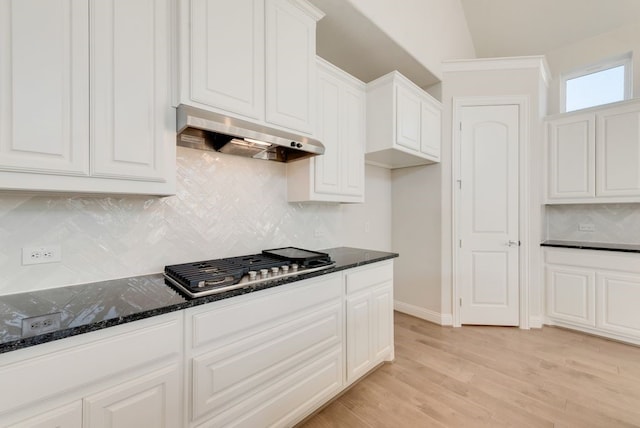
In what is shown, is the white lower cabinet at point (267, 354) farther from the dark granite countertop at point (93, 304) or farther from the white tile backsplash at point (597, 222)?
the white tile backsplash at point (597, 222)

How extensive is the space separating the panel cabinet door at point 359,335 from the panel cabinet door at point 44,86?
175cm

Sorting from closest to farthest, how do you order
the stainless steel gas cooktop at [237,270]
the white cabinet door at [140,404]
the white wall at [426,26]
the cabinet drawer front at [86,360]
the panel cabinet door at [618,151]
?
the cabinet drawer front at [86,360], the white cabinet door at [140,404], the stainless steel gas cooktop at [237,270], the white wall at [426,26], the panel cabinet door at [618,151]

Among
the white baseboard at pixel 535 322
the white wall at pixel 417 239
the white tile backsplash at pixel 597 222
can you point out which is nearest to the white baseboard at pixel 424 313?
the white wall at pixel 417 239

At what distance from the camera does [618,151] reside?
2873mm

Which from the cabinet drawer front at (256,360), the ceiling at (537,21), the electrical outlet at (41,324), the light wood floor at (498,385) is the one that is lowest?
the light wood floor at (498,385)

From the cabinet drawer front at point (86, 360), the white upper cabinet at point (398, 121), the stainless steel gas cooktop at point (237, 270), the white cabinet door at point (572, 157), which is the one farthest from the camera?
the white cabinet door at point (572, 157)

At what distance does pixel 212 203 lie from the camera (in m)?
1.92

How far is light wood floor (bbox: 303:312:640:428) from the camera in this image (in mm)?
1784

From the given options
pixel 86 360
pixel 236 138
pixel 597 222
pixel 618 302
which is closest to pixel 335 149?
pixel 236 138

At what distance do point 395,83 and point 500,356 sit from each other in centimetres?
→ 266

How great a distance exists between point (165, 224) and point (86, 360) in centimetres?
88

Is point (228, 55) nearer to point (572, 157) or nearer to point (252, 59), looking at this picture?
point (252, 59)

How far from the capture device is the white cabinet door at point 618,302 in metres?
2.69

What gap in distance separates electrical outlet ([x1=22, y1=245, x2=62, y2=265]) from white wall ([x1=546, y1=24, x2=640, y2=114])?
516 cm
